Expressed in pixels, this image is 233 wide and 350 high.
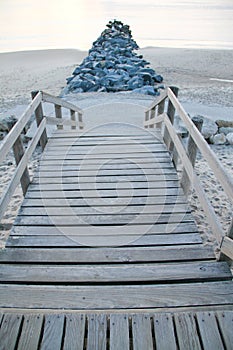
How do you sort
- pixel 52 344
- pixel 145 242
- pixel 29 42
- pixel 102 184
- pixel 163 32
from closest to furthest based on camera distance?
pixel 52 344
pixel 145 242
pixel 102 184
pixel 29 42
pixel 163 32

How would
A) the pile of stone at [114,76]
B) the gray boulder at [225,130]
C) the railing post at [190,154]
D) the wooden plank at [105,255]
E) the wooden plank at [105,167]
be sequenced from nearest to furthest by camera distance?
the wooden plank at [105,255]
the railing post at [190,154]
the wooden plank at [105,167]
the gray boulder at [225,130]
the pile of stone at [114,76]

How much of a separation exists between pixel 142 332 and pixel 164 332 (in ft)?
0.43

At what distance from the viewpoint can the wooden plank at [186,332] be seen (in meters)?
1.67

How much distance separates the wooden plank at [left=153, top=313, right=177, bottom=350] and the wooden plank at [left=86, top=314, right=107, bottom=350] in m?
0.31

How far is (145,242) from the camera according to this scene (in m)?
2.67

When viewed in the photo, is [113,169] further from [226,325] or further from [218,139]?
[218,139]

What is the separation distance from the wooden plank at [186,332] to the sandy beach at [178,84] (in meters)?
2.04

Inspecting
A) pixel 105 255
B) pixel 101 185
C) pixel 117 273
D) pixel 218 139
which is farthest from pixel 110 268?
pixel 218 139

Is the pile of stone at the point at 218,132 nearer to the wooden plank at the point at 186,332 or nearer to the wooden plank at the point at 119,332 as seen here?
the wooden plank at the point at 186,332

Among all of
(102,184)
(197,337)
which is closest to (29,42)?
(102,184)

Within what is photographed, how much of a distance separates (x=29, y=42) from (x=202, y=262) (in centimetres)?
3930

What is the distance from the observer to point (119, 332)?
5.68ft

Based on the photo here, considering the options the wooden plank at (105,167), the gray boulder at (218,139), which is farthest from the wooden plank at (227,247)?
the gray boulder at (218,139)

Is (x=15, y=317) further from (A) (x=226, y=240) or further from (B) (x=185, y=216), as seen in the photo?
(B) (x=185, y=216)
